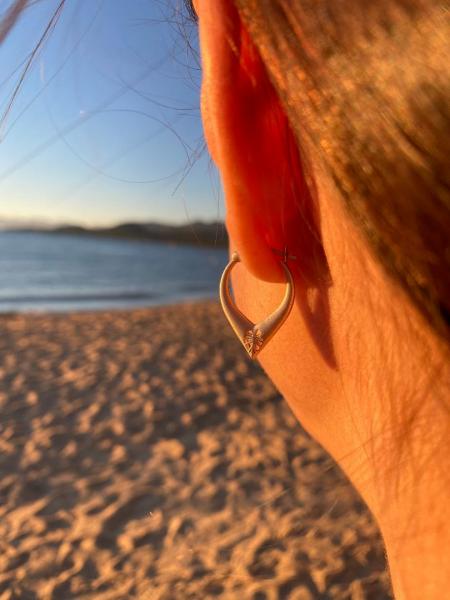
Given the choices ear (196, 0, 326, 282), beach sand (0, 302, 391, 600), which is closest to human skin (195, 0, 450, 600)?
ear (196, 0, 326, 282)

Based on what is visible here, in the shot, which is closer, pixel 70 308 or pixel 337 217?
pixel 337 217

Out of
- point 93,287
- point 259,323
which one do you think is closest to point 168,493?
point 259,323

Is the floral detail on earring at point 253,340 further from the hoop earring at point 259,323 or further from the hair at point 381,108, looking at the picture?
the hair at point 381,108

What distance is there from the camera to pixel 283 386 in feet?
2.31

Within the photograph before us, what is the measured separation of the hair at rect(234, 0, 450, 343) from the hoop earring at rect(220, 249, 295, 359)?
14cm

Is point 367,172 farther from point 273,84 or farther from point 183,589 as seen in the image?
point 183,589

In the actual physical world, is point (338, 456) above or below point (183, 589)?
above

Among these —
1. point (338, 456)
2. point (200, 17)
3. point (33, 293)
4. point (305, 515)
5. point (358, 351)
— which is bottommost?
point (33, 293)

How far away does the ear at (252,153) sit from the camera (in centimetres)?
46

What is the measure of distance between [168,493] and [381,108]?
2.86 m

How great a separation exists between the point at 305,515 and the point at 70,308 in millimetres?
9696

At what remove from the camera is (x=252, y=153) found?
19.4 inches

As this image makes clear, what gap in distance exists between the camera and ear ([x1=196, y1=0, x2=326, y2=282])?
462 millimetres

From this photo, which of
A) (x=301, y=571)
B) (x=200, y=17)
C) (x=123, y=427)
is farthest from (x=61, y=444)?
(x=200, y=17)
